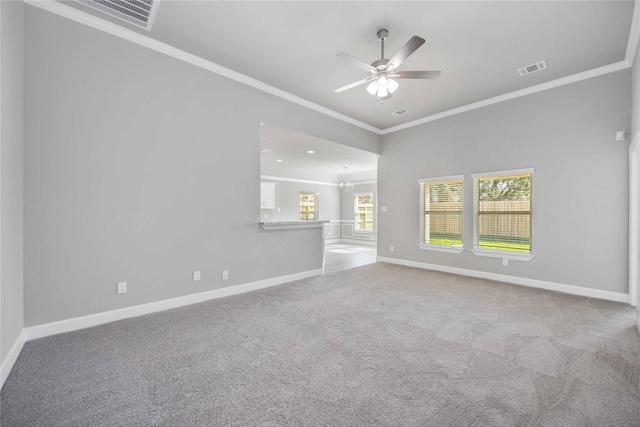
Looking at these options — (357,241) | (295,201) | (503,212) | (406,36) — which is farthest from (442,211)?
(295,201)

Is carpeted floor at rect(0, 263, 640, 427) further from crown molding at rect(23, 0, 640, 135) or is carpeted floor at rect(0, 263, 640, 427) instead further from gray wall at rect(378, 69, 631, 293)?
crown molding at rect(23, 0, 640, 135)

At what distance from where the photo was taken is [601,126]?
3.77 meters

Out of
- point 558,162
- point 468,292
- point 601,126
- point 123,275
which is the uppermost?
point 601,126

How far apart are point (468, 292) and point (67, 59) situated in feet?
18.3

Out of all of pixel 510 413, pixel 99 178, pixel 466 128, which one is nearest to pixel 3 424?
pixel 99 178

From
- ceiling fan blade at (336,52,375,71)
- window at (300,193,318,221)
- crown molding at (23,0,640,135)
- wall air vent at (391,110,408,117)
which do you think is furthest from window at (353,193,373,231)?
ceiling fan blade at (336,52,375,71)

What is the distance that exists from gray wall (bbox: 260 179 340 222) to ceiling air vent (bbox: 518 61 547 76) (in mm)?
7501

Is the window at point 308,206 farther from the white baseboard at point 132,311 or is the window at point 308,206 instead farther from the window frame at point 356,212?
the white baseboard at point 132,311

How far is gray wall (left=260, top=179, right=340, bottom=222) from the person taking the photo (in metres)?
9.87

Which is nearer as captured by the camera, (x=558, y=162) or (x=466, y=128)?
(x=558, y=162)

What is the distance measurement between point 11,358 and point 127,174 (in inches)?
70.6

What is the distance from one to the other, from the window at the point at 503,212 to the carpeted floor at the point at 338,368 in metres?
1.38

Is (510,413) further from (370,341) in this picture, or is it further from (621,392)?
(370,341)

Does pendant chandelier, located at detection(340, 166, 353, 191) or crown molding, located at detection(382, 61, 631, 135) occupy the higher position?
crown molding, located at detection(382, 61, 631, 135)
